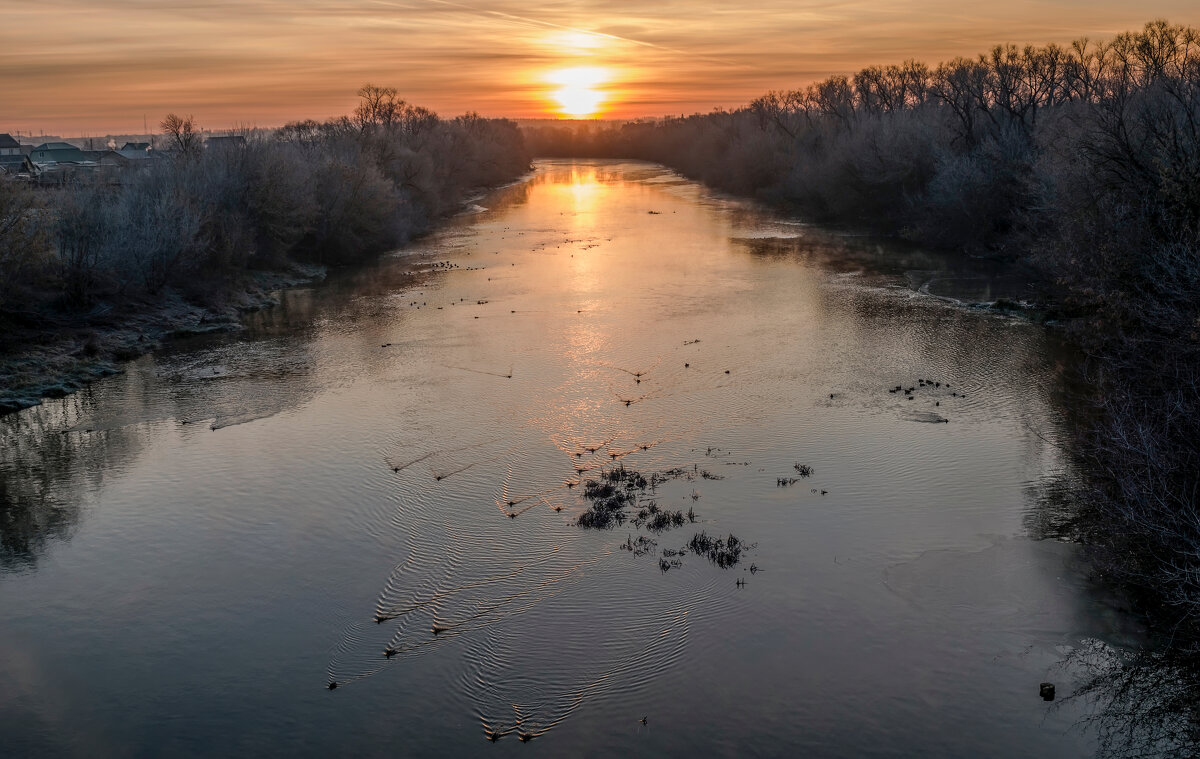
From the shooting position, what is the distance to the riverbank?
961 inches

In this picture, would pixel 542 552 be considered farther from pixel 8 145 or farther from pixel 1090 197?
pixel 8 145

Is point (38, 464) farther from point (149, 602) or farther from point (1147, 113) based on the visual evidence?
point (1147, 113)

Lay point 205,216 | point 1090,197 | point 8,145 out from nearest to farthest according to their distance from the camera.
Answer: point 1090,197, point 205,216, point 8,145

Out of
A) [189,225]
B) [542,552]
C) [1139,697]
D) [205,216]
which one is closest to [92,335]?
[189,225]

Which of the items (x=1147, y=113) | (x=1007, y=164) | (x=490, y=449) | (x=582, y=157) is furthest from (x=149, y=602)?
(x=582, y=157)

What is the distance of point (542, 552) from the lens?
14.9 metres

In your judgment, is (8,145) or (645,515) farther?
(8,145)

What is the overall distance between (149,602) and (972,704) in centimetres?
1146

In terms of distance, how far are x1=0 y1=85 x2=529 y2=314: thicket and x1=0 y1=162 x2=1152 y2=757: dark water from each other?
183 inches

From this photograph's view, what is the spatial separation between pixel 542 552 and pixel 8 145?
12055 centimetres

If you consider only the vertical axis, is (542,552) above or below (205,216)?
below

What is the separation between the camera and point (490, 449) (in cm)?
1917

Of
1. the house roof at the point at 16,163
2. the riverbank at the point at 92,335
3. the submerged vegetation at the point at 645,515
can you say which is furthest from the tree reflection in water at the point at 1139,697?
the house roof at the point at 16,163

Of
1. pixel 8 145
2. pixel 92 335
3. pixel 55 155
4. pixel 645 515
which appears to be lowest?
pixel 645 515
